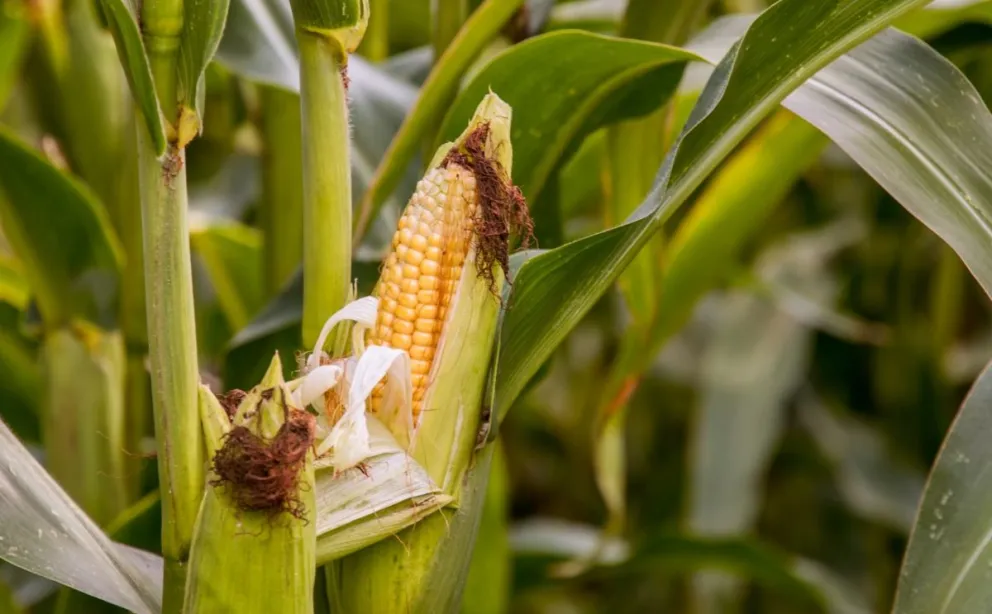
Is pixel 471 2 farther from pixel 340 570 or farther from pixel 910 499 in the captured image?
pixel 910 499

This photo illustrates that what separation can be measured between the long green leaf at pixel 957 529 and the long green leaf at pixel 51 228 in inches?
20.5

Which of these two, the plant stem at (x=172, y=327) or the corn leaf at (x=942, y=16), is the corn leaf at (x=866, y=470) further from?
the plant stem at (x=172, y=327)

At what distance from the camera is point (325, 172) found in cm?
39

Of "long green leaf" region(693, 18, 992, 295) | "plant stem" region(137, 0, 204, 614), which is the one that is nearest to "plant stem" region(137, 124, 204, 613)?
"plant stem" region(137, 0, 204, 614)

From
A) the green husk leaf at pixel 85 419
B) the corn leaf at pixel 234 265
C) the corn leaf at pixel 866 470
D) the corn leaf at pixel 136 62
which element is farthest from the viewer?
the corn leaf at pixel 866 470

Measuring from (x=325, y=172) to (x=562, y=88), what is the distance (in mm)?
189

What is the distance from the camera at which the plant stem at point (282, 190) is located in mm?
741

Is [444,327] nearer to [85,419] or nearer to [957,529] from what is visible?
[957,529]

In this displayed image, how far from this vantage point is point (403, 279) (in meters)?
0.41

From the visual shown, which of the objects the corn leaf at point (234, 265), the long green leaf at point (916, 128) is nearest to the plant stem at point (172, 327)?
the long green leaf at point (916, 128)

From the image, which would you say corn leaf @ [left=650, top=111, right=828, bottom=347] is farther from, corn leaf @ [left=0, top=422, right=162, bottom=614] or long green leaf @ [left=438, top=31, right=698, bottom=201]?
corn leaf @ [left=0, top=422, right=162, bottom=614]

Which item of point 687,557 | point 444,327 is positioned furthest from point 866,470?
point 444,327

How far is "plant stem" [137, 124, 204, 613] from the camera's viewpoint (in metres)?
0.36

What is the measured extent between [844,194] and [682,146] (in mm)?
1258
